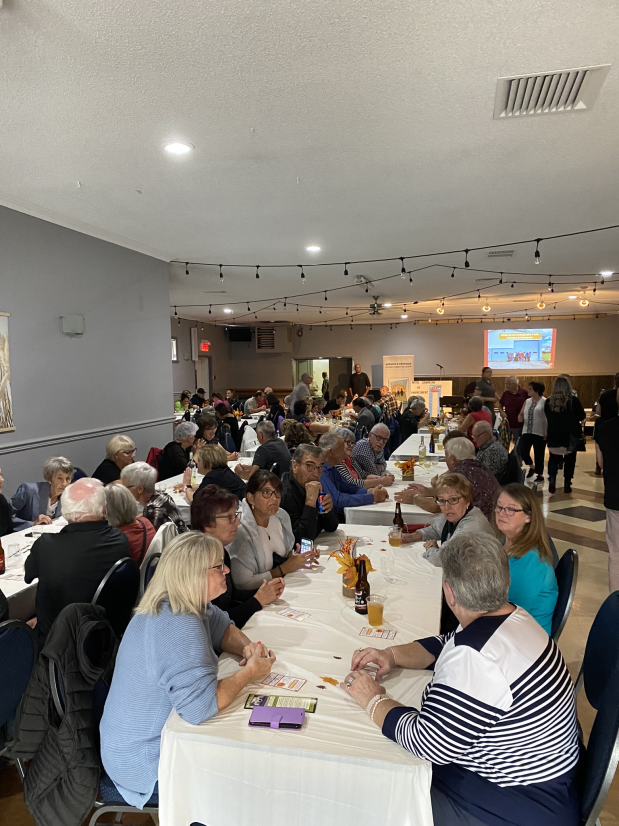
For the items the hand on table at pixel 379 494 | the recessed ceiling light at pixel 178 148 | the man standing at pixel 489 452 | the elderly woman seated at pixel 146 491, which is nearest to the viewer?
the elderly woman seated at pixel 146 491

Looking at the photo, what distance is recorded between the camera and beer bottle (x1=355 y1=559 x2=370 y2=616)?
232cm

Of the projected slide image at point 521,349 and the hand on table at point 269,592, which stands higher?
the projected slide image at point 521,349

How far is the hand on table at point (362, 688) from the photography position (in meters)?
1.68

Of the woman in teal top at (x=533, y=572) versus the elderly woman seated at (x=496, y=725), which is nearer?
the elderly woman seated at (x=496, y=725)

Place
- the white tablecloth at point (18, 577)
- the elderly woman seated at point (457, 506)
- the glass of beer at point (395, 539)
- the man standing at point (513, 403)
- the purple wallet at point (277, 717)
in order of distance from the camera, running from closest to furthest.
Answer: the purple wallet at point (277, 717) → the white tablecloth at point (18, 577) → the elderly woman seated at point (457, 506) → the glass of beer at point (395, 539) → the man standing at point (513, 403)

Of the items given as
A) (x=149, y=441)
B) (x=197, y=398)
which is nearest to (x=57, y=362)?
(x=149, y=441)

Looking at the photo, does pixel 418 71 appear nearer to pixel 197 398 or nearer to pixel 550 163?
pixel 550 163

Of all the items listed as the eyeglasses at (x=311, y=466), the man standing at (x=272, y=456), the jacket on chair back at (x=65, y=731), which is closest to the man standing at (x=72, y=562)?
the jacket on chair back at (x=65, y=731)

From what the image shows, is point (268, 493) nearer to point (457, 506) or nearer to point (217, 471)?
point (457, 506)

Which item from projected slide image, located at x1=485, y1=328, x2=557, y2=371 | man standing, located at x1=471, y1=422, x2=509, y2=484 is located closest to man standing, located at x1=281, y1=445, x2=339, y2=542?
man standing, located at x1=471, y1=422, x2=509, y2=484

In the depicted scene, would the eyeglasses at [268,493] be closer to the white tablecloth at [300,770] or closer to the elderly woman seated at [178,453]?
the white tablecloth at [300,770]

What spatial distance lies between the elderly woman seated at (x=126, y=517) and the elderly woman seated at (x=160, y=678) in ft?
3.79

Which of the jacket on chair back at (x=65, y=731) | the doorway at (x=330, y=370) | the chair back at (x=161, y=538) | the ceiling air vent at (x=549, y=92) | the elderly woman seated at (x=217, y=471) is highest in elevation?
the ceiling air vent at (x=549, y=92)

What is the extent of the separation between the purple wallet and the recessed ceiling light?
3284mm
